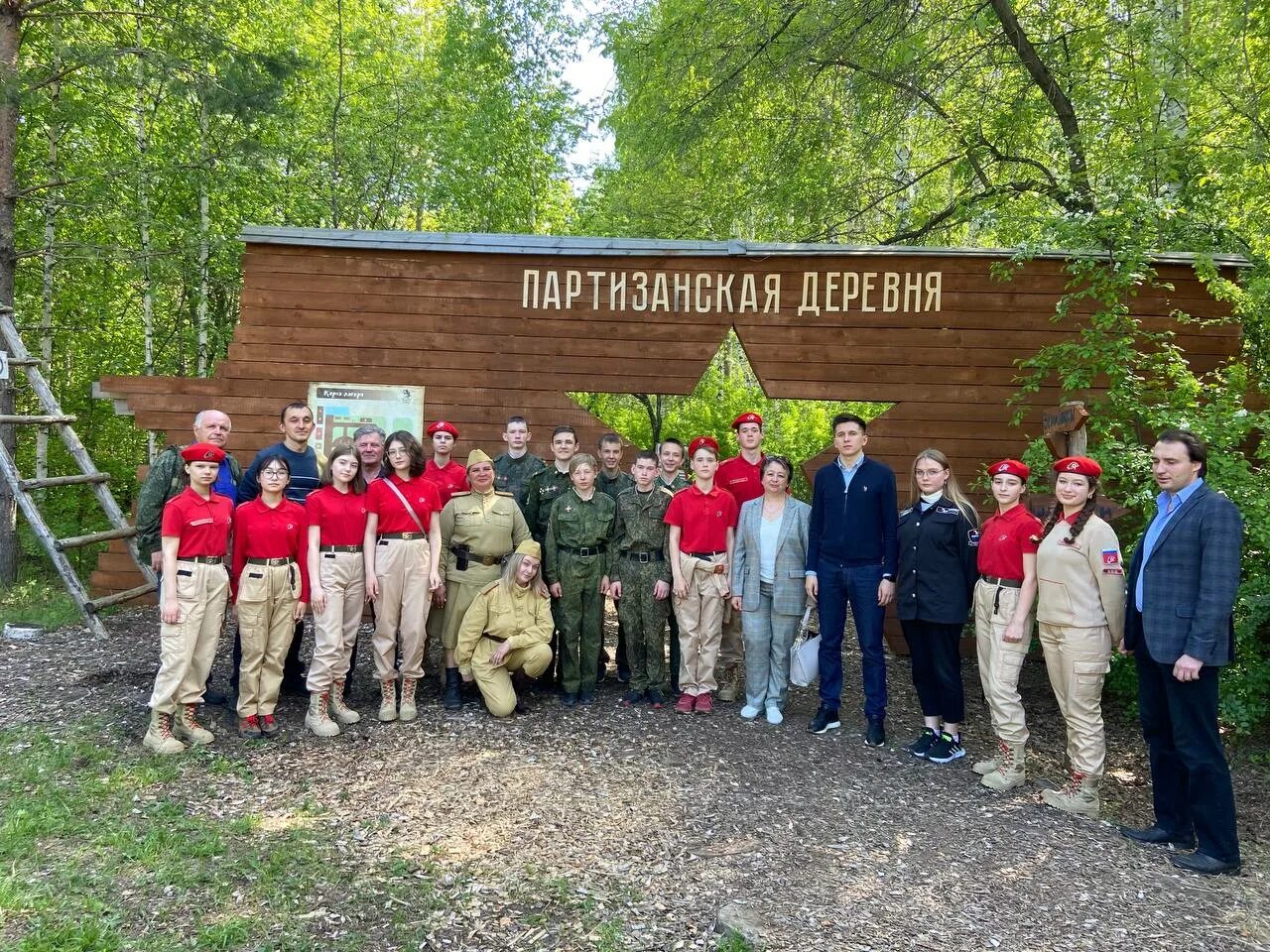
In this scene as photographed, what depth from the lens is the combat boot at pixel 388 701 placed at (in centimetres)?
491

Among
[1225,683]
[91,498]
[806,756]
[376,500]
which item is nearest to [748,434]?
[806,756]

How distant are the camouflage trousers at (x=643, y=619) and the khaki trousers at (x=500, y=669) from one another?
60 cm

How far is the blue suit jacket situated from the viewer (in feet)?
11.4

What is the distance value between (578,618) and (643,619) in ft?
1.41

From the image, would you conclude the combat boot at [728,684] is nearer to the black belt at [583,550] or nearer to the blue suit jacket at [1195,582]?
the black belt at [583,550]

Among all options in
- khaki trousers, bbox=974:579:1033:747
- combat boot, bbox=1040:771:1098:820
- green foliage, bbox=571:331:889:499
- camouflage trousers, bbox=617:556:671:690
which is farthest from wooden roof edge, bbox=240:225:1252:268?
green foliage, bbox=571:331:889:499

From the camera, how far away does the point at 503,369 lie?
718cm

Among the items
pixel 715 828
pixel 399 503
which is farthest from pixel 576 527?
pixel 715 828

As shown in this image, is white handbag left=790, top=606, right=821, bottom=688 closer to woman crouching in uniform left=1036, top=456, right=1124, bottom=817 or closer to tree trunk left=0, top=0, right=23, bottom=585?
woman crouching in uniform left=1036, top=456, right=1124, bottom=817

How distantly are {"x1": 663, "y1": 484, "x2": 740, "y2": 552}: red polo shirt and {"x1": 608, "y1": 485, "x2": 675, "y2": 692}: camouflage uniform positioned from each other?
0.14 metres

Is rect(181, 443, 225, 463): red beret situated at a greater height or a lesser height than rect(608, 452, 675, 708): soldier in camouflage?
greater

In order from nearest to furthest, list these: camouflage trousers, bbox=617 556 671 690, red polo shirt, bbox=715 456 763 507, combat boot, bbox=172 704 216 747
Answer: combat boot, bbox=172 704 216 747 → camouflage trousers, bbox=617 556 671 690 → red polo shirt, bbox=715 456 763 507

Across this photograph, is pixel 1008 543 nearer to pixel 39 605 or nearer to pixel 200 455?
pixel 200 455

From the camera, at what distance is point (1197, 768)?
3566mm
